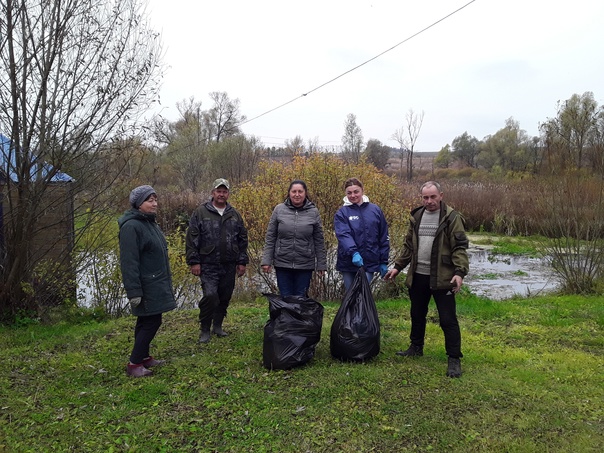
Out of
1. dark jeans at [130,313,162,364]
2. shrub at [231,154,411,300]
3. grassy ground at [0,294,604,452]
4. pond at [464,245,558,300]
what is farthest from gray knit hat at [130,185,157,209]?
pond at [464,245,558,300]

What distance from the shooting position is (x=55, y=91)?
17.6 feet

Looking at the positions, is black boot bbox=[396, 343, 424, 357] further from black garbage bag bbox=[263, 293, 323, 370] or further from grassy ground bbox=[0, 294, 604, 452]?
black garbage bag bbox=[263, 293, 323, 370]

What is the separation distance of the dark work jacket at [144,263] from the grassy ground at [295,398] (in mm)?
631

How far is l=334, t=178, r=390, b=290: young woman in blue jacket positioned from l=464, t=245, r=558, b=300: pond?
534 cm

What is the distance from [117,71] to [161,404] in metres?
3.94

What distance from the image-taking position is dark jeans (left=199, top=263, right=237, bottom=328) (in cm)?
458

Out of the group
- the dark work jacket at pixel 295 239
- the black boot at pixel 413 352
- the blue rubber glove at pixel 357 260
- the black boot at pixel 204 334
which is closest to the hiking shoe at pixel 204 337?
the black boot at pixel 204 334

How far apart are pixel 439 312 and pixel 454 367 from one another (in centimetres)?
46

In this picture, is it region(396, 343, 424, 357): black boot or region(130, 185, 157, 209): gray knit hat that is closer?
region(130, 185, 157, 209): gray knit hat

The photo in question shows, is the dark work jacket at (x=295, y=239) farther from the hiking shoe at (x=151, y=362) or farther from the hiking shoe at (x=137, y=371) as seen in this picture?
the hiking shoe at (x=137, y=371)

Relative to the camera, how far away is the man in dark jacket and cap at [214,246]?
4559 millimetres

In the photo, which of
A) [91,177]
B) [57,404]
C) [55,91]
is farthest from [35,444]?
[55,91]

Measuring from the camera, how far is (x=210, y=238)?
15.0 feet

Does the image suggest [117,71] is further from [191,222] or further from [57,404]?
[57,404]
